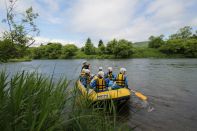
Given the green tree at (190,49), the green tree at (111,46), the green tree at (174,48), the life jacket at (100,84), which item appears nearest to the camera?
the life jacket at (100,84)

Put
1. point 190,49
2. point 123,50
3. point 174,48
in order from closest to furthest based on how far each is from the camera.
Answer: point 190,49 → point 123,50 → point 174,48

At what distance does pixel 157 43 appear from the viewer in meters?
85.4

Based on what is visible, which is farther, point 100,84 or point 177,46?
point 177,46

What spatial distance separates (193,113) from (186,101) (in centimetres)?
236

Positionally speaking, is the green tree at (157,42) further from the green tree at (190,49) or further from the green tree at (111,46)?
the green tree at (111,46)

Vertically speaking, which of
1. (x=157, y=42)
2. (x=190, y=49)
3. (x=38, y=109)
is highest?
(x=157, y=42)

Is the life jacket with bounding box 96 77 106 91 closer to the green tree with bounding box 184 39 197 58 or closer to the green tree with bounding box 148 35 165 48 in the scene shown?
the green tree with bounding box 184 39 197 58

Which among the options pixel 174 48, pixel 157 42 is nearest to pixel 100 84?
pixel 174 48

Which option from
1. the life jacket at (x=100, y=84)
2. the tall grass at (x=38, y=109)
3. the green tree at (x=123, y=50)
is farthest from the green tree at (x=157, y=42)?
the tall grass at (x=38, y=109)

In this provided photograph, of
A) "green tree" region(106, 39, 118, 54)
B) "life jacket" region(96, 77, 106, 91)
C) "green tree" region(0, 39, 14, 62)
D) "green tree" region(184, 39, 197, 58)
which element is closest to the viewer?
"green tree" region(0, 39, 14, 62)

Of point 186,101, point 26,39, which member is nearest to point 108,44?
point 186,101

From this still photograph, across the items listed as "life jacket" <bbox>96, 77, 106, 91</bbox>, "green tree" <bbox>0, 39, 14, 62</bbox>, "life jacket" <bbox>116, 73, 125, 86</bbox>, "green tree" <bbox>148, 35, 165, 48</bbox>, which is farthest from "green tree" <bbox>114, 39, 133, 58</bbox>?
"green tree" <bbox>0, 39, 14, 62</bbox>

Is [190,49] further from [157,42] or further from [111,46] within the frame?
[111,46]

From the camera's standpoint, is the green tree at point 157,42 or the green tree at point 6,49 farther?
the green tree at point 157,42
